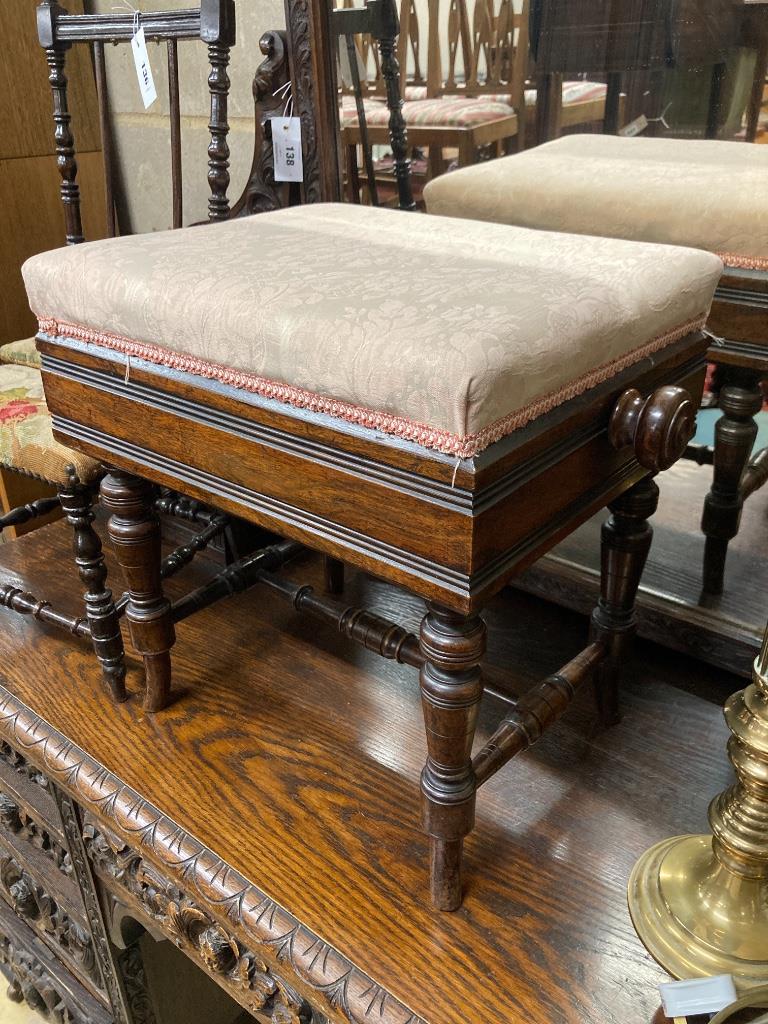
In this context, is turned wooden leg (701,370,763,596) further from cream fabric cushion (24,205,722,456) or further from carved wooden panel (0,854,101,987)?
carved wooden panel (0,854,101,987)

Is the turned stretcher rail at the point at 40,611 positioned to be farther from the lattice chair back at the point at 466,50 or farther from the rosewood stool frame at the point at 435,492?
the lattice chair back at the point at 466,50

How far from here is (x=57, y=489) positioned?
1.03 metres

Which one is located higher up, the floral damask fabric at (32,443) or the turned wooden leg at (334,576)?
the floral damask fabric at (32,443)

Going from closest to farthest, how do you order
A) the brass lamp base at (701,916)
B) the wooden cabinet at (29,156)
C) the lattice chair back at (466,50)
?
the brass lamp base at (701,916)
the lattice chair back at (466,50)
the wooden cabinet at (29,156)

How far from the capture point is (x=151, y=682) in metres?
0.87

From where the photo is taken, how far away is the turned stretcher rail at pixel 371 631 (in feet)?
2.52

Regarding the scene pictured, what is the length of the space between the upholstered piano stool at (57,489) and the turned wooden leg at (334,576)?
0.88 feet

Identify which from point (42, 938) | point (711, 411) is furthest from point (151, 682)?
point (711, 411)

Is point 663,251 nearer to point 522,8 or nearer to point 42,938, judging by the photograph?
point 522,8

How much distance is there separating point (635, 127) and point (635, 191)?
0.23ft

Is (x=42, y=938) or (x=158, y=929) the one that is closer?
(x=158, y=929)

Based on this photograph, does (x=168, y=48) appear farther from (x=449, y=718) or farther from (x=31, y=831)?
(x=31, y=831)

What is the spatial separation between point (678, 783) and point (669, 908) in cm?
18

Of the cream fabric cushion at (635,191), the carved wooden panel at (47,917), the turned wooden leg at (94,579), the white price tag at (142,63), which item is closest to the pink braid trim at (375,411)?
the cream fabric cushion at (635,191)
